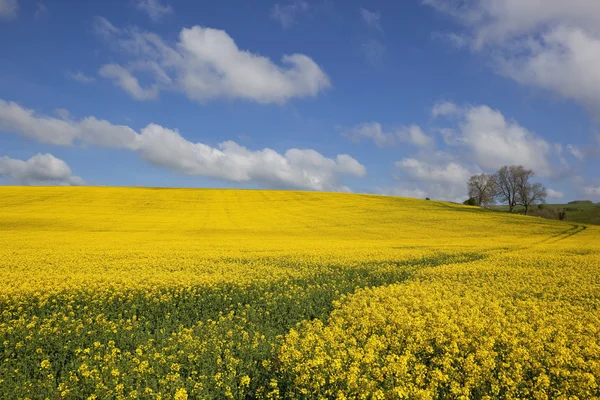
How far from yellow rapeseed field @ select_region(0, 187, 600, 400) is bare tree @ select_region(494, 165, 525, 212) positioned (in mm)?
51094

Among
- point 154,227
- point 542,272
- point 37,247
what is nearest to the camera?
point 542,272

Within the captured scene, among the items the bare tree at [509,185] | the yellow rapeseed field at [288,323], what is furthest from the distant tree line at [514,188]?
the yellow rapeseed field at [288,323]

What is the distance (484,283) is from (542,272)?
161 inches

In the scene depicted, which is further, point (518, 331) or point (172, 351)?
point (518, 331)

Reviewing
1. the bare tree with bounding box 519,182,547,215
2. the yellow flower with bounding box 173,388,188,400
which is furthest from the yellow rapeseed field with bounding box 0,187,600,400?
the bare tree with bounding box 519,182,547,215

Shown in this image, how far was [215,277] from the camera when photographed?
48.3 feet

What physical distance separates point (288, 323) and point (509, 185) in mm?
74579

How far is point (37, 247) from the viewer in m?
23.7

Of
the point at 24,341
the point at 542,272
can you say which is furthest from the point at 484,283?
the point at 24,341

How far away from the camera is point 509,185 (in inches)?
2881

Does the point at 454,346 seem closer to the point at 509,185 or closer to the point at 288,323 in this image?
the point at 288,323

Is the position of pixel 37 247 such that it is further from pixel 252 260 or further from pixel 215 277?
pixel 215 277

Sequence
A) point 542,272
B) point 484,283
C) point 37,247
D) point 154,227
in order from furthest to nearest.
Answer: point 154,227
point 37,247
point 542,272
point 484,283

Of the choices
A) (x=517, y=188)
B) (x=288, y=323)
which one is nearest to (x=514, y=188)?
(x=517, y=188)
